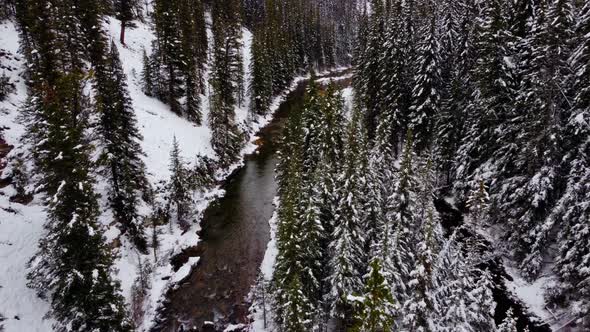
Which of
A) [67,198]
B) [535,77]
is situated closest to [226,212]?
[67,198]

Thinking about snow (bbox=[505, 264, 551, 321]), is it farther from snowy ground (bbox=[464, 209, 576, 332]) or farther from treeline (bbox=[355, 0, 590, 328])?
treeline (bbox=[355, 0, 590, 328])

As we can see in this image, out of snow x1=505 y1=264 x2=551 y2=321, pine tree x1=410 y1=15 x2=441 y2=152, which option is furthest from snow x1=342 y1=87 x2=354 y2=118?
snow x1=505 y1=264 x2=551 y2=321

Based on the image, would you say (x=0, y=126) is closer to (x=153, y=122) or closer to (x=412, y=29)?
(x=153, y=122)

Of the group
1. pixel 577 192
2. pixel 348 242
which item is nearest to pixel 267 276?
pixel 348 242

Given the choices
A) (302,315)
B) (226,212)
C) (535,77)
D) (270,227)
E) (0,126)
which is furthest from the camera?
(226,212)

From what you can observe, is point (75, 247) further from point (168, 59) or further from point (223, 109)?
point (168, 59)
